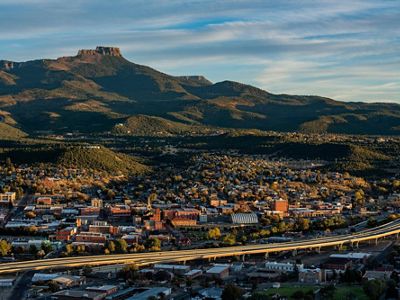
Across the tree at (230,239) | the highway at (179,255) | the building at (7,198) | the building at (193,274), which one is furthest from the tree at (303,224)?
the building at (7,198)

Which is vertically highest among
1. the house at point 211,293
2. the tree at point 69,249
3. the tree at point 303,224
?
the tree at point 303,224

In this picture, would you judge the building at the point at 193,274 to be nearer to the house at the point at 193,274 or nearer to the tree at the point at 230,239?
the house at the point at 193,274

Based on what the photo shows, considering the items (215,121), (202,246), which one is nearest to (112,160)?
(202,246)

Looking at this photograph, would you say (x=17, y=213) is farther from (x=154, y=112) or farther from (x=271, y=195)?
(x=154, y=112)

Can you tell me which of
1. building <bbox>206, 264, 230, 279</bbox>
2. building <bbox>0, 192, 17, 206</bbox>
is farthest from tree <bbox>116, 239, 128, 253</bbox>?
building <bbox>0, 192, 17, 206</bbox>

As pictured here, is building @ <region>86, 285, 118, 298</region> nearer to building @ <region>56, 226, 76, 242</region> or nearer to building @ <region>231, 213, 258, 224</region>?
building @ <region>56, 226, 76, 242</region>

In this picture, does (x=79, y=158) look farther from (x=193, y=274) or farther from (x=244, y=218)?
(x=193, y=274)
